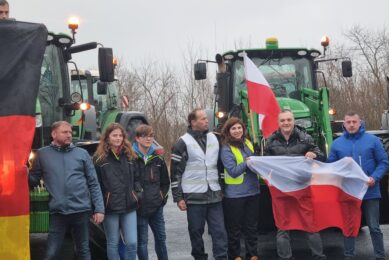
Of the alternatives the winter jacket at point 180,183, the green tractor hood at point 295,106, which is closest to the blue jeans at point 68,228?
the winter jacket at point 180,183

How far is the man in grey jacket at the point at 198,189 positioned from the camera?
280 inches

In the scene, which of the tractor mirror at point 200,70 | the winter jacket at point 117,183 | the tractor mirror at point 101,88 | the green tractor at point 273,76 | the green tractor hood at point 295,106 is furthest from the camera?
the tractor mirror at point 101,88

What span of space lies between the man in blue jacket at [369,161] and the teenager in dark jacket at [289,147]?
370 mm

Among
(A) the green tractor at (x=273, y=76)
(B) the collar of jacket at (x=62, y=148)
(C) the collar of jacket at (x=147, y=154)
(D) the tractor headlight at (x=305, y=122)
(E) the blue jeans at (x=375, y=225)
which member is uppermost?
(A) the green tractor at (x=273, y=76)

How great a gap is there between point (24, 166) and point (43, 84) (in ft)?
12.2

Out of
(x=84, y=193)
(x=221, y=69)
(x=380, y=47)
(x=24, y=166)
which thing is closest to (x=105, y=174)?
(x=84, y=193)

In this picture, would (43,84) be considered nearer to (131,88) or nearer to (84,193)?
(84,193)

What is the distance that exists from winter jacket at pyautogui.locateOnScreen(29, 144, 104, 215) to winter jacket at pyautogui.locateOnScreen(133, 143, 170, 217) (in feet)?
2.16

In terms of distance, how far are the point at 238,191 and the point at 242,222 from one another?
44cm

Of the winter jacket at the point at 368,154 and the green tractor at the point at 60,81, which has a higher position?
the green tractor at the point at 60,81

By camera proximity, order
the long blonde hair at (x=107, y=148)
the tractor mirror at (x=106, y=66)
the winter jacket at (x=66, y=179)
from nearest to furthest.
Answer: the winter jacket at (x=66, y=179), the long blonde hair at (x=107, y=148), the tractor mirror at (x=106, y=66)

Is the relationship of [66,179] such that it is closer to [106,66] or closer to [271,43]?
[106,66]

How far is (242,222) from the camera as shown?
746 cm

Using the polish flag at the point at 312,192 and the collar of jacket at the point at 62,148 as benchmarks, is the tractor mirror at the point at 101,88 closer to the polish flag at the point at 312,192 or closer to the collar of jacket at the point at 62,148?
the polish flag at the point at 312,192
